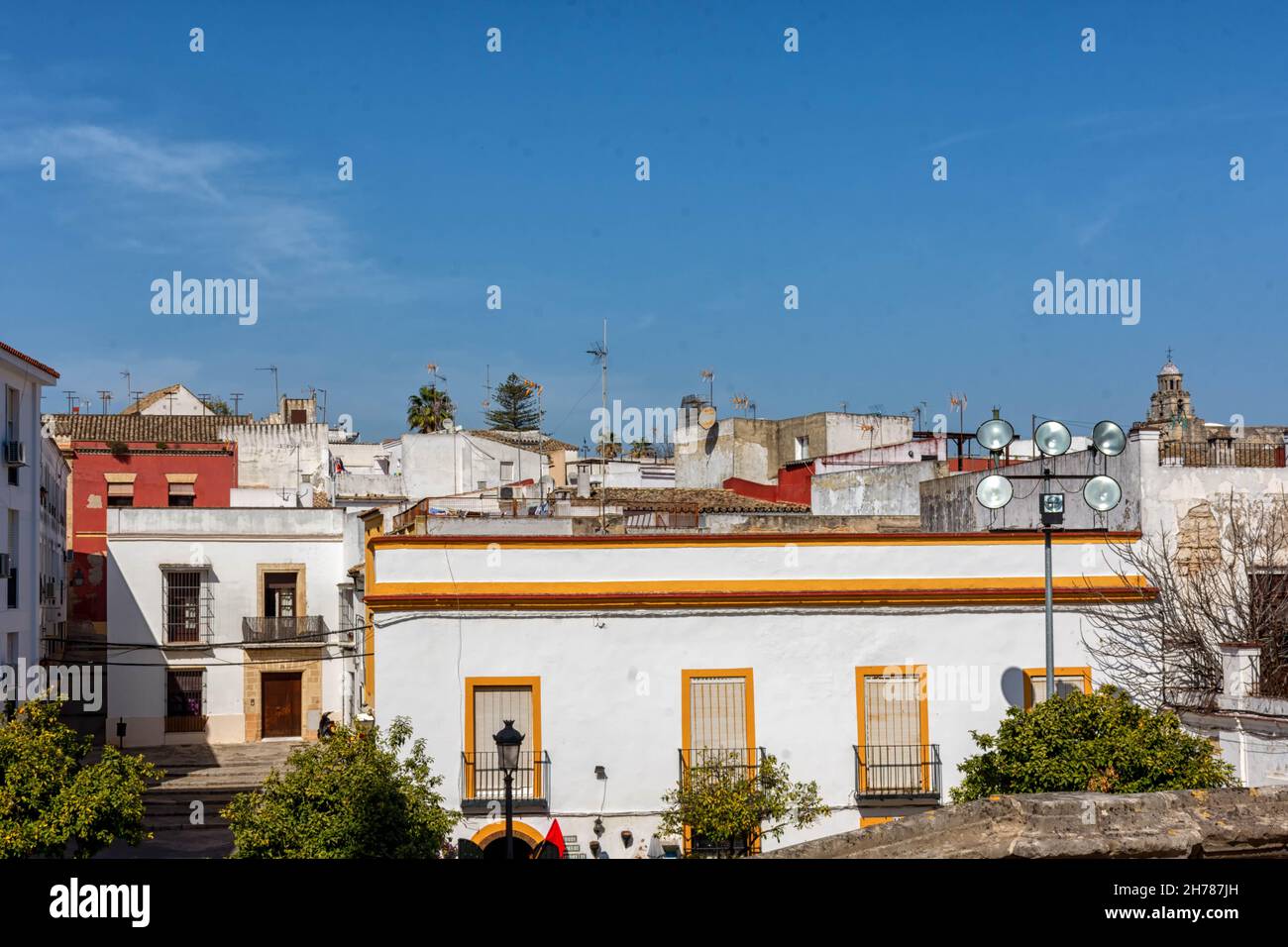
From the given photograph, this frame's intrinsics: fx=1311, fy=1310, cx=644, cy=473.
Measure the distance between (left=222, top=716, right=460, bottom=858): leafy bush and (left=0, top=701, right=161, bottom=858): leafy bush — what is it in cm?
263

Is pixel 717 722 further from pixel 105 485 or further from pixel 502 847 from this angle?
pixel 105 485

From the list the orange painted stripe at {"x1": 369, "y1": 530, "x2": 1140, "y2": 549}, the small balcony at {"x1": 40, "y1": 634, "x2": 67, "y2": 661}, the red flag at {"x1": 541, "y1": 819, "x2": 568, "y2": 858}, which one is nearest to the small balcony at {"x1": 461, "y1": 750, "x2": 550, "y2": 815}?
the red flag at {"x1": 541, "y1": 819, "x2": 568, "y2": 858}

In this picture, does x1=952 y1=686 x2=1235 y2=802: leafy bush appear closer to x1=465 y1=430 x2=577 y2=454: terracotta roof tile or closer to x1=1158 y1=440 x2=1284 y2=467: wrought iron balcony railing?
x1=1158 y1=440 x2=1284 y2=467: wrought iron balcony railing

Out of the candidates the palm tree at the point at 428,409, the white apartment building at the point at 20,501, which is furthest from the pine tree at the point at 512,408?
the white apartment building at the point at 20,501

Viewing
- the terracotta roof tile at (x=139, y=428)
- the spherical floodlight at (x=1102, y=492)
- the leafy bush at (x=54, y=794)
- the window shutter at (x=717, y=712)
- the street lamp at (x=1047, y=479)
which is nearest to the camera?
the leafy bush at (x=54, y=794)

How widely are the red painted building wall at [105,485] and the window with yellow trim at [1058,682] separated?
2644cm

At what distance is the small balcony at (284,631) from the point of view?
107 ft

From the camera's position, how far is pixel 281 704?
33.0 meters

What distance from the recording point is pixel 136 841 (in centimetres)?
1410

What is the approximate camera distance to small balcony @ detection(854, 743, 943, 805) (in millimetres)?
17609

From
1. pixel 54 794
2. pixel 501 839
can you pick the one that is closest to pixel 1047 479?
pixel 501 839

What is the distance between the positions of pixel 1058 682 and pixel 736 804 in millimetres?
5547

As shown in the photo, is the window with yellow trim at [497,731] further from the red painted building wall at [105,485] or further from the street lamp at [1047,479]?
the red painted building wall at [105,485]
